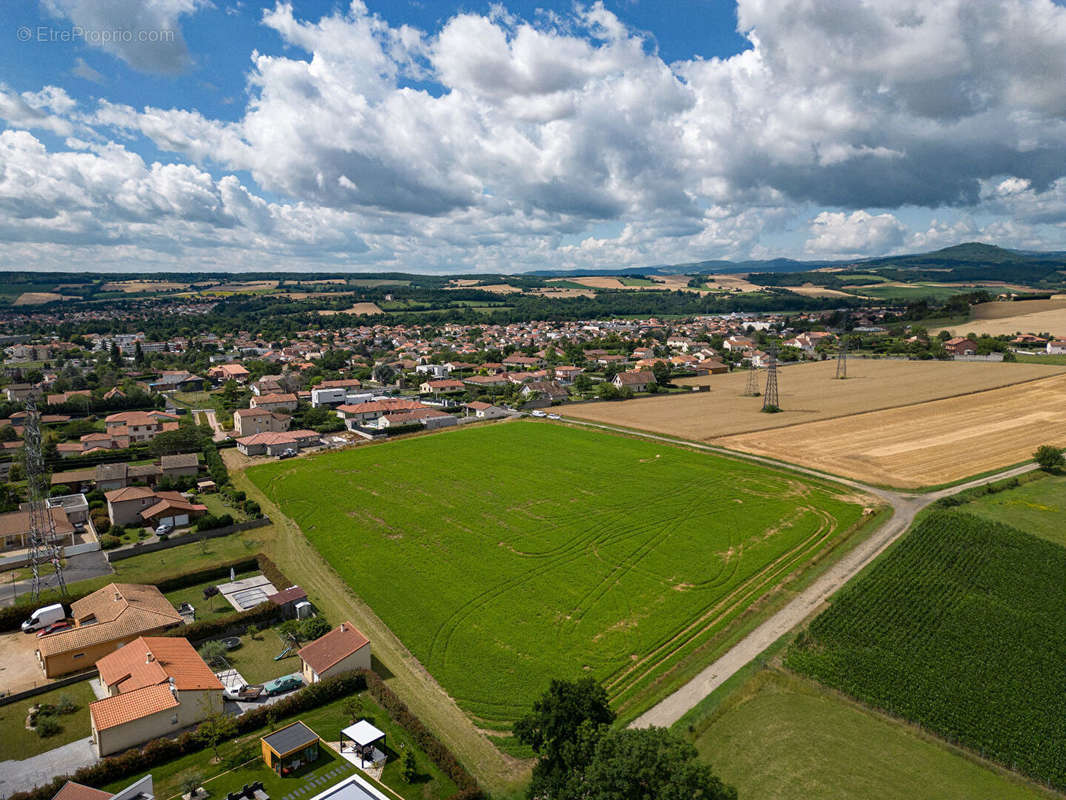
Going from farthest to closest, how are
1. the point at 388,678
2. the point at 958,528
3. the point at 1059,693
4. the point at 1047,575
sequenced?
the point at 958,528 < the point at 1047,575 < the point at 388,678 < the point at 1059,693

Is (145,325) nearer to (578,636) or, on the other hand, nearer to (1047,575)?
(578,636)

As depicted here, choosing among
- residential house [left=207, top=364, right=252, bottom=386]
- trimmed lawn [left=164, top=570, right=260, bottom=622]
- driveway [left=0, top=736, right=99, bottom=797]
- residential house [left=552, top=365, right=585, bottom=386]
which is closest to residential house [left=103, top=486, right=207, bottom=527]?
trimmed lawn [left=164, top=570, right=260, bottom=622]

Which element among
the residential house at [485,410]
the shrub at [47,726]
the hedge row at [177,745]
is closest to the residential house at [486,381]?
the residential house at [485,410]

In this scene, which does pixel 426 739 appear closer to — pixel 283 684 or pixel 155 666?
pixel 283 684

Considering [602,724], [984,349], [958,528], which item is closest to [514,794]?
[602,724]

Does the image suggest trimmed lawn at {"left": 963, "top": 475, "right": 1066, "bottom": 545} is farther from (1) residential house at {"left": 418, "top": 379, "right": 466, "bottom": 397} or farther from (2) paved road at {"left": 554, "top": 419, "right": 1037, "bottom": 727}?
(1) residential house at {"left": 418, "top": 379, "right": 466, "bottom": 397}

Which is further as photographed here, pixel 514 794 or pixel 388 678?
pixel 388 678

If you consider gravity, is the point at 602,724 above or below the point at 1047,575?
above
